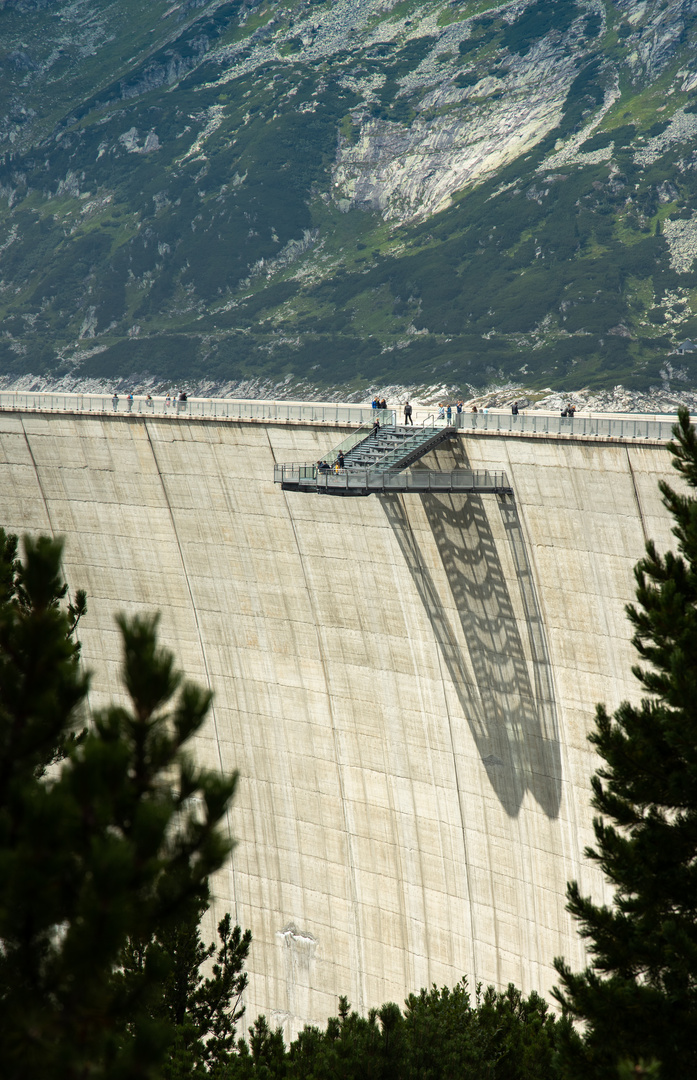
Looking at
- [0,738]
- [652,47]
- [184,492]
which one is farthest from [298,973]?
[652,47]

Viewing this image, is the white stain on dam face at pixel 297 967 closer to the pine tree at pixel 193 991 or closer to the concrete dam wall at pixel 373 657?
the concrete dam wall at pixel 373 657

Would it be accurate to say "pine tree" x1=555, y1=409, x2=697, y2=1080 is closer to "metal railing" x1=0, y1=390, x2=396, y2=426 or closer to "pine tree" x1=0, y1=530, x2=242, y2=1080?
"pine tree" x1=0, y1=530, x2=242, y2=1080

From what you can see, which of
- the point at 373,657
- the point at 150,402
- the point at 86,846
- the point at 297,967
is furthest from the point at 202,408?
the point at 86,846

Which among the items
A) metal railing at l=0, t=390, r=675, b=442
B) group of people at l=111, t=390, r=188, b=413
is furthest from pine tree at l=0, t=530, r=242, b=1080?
group of people at l=111, t=390, r=188, b=413

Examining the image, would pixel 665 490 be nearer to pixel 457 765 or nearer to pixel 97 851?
pixel 97 851

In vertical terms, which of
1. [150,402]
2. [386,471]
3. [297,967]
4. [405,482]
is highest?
[150,402]

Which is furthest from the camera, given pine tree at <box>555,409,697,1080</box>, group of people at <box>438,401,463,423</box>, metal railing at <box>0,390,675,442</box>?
group of people at <box>438,401,463,423</box>

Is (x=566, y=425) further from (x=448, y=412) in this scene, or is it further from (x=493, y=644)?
(x=493, y=644)
